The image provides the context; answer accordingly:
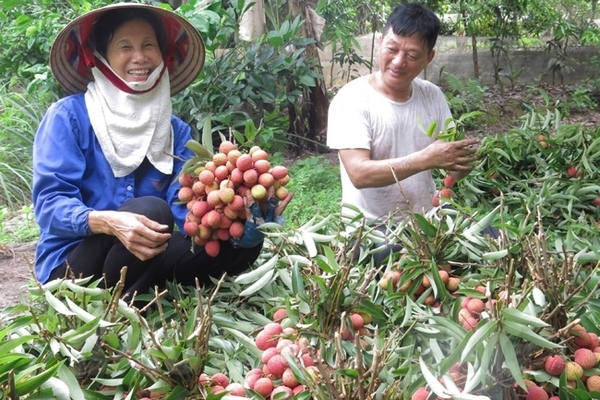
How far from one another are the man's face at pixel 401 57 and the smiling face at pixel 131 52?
2.55 feet

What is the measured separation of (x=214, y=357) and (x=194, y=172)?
56 centimetres

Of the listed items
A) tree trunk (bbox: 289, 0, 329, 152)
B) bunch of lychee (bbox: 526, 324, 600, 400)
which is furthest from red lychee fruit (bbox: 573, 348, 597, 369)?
tree trunk (bbox: 289, 0, 329, 152)

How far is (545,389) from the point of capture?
1353 millimetres

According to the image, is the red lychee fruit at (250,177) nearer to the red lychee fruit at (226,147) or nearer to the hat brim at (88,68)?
the red lychee fruit at (226,147)

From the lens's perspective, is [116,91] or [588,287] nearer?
[588,287]

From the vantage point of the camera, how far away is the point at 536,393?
1299 millimetres

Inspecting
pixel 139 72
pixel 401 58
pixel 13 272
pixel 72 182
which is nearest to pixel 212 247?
pixel 72 182

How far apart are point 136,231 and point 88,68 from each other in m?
0.62

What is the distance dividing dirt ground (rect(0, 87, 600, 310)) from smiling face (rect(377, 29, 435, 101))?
5.38 feet

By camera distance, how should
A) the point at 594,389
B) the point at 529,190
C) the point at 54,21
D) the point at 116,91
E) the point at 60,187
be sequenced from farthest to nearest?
1. the point at 54,21
2. the point at 529,190
3. the point at 116,91
4. the point at 60,187
5. the point at 594,389

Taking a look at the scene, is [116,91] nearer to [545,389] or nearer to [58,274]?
[58,274]

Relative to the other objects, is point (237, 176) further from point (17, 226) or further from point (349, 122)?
point (17, 226)

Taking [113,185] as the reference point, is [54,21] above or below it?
above

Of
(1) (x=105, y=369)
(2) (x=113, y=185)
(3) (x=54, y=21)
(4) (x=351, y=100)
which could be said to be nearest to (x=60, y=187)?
(2) (x=113, y=185)
